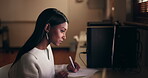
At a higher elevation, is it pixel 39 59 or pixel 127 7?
pixel 127 7

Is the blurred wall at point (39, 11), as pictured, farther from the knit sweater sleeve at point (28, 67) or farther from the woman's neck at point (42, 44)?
the knit sweater sleeve at point (28, 67)

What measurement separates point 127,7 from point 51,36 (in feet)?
3.21

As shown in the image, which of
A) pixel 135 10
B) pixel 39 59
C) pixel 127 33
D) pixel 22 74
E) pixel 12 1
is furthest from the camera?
pixel 12 1

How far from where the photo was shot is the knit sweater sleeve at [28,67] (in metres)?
1.06

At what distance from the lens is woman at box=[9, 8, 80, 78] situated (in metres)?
1.07

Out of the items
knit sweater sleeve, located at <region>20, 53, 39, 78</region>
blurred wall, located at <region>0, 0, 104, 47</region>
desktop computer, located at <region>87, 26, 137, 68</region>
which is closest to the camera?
knit sweater sleeve, located at <region>20, 53, 39, 78</region>

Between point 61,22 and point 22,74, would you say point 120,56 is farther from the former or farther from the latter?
point 22,74

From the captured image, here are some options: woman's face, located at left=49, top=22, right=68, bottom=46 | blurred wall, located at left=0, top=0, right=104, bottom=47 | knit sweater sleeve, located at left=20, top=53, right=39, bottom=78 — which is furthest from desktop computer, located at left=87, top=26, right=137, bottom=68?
blurred wall, located at left=0, top=0, right=104, bottom=47

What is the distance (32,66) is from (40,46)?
17 centimetres

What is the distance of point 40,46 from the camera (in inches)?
47.6

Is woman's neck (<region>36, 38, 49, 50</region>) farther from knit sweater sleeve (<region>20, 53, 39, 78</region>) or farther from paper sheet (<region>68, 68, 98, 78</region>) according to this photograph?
paper sheet (<region>68, 68, 98, 78</region>)

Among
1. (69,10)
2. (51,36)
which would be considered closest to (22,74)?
(51,36)

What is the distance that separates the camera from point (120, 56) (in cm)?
138

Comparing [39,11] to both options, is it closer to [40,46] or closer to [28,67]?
[40,46]
